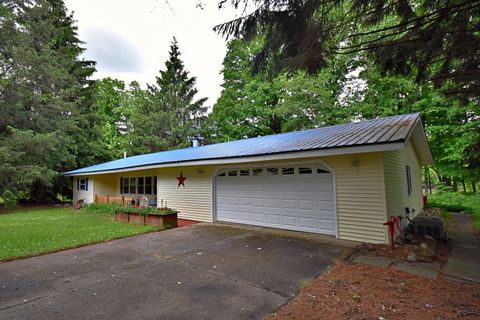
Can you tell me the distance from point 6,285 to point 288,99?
18.7 meters

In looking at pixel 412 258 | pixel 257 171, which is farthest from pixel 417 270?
pixel 257 171

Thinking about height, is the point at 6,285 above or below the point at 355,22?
below

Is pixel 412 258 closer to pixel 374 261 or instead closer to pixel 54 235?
pixel 374 261

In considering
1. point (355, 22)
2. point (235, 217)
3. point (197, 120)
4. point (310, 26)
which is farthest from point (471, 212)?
point (197, 120)

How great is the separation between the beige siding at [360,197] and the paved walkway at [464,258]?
52.9 inches

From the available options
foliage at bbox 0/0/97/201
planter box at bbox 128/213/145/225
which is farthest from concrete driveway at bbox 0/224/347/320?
foliage at bbox 0/0/97/201

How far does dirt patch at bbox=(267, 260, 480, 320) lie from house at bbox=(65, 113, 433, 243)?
230cm

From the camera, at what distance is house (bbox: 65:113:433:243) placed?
597 cm

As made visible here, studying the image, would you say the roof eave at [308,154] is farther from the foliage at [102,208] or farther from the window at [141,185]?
the window at [141,185]

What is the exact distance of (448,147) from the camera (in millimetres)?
15070

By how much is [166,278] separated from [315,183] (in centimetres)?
460

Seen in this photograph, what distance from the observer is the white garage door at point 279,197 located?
22.8ft

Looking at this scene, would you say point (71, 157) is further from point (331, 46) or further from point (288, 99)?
point (331, 46)

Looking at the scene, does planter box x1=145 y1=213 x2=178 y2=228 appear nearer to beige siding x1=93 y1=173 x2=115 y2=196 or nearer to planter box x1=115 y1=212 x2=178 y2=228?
planter box x1=115 y1=212 x2=178 y2=228
